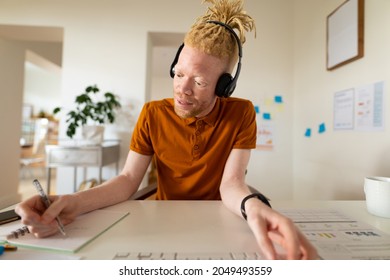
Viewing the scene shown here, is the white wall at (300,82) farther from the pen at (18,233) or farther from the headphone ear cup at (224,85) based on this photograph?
the pen at (18,233)

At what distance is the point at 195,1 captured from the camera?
0.68m

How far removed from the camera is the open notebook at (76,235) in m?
0.29

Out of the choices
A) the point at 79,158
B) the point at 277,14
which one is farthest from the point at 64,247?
the point at 79,158

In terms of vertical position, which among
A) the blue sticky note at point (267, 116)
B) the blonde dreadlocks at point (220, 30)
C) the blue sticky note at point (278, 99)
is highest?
the blonde dreadlocks at point (220, 30)

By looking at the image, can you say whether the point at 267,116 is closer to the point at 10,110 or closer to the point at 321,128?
the point at 321,128

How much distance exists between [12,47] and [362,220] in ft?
9.58

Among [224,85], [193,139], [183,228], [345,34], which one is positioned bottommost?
[183,228]

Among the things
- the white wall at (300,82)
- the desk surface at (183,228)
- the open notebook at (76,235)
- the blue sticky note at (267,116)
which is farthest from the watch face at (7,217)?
the blue sticky note at (267,116)

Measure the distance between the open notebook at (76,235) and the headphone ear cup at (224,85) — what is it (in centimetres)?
34

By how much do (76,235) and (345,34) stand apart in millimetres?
987

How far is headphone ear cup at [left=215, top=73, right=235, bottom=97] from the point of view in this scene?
21.1 inches

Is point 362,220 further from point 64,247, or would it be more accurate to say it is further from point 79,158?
point 79,158

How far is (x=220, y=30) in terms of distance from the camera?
521 millimetres

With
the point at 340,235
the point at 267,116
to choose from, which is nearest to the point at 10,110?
the point at 267,116
